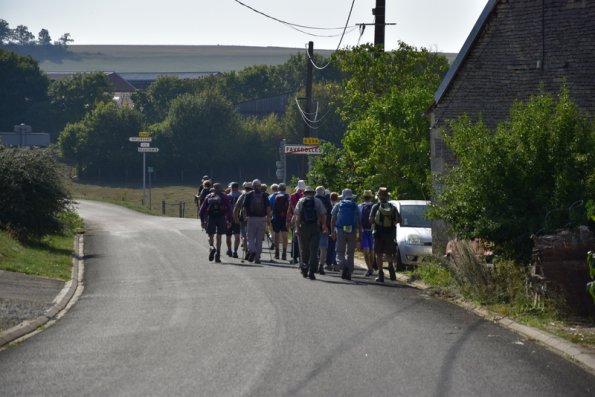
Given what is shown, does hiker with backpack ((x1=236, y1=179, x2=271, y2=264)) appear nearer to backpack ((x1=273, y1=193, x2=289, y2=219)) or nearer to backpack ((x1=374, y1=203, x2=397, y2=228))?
backpack ((x1=273, y1=193, x2=289, y2=219))

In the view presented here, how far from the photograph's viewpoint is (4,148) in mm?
28719

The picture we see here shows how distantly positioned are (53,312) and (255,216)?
894cm

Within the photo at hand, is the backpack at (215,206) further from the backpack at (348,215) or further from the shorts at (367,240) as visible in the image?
the backpack at (348,215)

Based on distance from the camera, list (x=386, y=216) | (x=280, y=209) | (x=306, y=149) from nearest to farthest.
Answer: (x=386, y=216) < (x=280, y=209) < (x=306, y=149)

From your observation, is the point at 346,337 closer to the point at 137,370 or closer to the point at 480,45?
the point at 137,370

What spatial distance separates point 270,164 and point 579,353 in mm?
84391

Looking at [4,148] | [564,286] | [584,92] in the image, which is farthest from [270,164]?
[564,286]

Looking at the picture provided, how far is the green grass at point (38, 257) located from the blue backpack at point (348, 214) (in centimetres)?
536

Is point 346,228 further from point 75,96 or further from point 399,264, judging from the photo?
point 75,96

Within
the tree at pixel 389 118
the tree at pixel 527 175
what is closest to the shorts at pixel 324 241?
the tree at pixel 389 118

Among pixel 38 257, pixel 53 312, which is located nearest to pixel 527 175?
pixel 53 312

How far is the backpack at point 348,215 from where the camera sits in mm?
20688

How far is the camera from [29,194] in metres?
27.7

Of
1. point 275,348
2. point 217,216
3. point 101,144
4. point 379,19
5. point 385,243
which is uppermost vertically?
point 379,19
